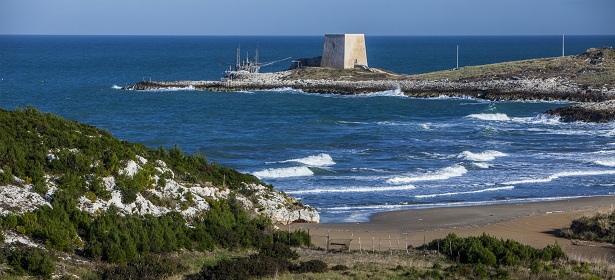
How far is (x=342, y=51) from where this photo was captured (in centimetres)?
7681

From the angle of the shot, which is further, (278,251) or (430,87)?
(430,87)

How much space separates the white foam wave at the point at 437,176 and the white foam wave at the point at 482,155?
2567 millimetres

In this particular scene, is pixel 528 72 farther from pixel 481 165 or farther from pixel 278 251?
pixel 278 251

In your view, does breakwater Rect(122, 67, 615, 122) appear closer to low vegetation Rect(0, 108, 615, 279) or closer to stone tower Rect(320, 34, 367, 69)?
stone tower Rect(320, 34, 367, 69)

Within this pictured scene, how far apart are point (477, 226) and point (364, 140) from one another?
20194 millimetres

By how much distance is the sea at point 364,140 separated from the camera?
92.9ft

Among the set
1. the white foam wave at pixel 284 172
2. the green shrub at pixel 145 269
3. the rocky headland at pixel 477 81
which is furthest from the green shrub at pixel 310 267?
the rocky headland at pixel 477 81

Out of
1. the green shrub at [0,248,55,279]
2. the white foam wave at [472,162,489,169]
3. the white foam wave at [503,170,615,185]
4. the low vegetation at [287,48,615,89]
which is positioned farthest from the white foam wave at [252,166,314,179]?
the low vegetation at [287,48,615,89]

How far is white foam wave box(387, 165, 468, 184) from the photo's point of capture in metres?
30.2

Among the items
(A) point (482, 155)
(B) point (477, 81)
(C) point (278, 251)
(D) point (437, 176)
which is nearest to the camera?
(C) point (278, 251)

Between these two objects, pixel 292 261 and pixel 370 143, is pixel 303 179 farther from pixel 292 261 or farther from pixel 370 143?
pixel 292 261

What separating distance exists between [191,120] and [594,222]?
34.5m

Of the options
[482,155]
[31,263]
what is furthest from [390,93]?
[31,263]

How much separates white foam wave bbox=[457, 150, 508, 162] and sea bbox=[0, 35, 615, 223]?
74mm
